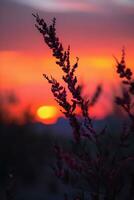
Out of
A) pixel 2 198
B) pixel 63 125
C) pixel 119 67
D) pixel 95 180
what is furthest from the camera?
pixel 63 125

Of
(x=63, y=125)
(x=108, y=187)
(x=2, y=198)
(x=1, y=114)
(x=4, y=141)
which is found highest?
(x=63, y=125)

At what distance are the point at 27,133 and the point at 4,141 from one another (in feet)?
6.32

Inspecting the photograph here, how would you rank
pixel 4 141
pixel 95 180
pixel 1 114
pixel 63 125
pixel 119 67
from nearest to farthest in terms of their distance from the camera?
1. pixel 119 67
2. pixel 95 180
3. pixel 4 141
4. pixel 1 114
5. pixel 63 125

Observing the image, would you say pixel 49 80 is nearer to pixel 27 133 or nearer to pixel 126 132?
pixel 126 132

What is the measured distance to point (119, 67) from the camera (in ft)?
10.5

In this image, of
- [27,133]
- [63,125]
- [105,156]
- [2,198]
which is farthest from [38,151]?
[63,125]

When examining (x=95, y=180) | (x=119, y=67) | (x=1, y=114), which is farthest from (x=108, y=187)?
(x=1, y=114)

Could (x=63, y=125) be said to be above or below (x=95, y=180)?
above

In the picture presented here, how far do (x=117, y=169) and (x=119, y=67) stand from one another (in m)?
0.62

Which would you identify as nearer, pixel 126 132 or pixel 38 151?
pixel 126 132

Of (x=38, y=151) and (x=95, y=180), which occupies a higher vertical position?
(x=38, y=151)

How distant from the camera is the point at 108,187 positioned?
3.39 m

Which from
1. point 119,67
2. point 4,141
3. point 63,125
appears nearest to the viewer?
point 119,67

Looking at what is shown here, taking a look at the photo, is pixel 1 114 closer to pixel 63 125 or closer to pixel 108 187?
pixel 108 187
